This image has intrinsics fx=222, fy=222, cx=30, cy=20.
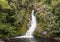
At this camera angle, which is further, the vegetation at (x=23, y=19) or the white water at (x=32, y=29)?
the white water at (x=32, y=29)

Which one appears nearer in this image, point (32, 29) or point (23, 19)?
point (32, 29)

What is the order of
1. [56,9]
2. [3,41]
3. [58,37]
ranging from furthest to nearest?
[56,9]
[58,37]
[3,41]

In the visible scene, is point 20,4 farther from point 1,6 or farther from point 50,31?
point 50,31

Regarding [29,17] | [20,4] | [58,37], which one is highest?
[20,4]

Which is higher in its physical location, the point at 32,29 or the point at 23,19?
the point at 23,19

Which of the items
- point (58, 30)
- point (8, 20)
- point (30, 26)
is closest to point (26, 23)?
point (30, 26)

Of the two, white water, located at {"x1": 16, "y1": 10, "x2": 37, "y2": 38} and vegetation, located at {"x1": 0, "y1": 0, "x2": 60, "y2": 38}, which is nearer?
vegetation, located at {"x1": 0, "y1": 0, "x2": 60, "y2": 38}

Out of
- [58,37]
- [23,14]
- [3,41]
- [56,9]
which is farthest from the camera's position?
[23,14]

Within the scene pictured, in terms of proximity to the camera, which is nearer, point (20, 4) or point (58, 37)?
point (58, 37)
